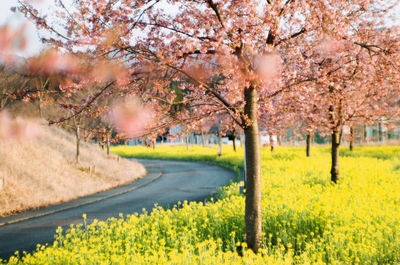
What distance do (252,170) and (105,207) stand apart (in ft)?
28.4

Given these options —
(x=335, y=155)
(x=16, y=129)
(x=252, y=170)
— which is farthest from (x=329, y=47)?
(x=16, y=129)

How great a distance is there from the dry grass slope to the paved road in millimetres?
1042

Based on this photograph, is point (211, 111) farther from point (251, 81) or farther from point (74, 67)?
point (74, 67)

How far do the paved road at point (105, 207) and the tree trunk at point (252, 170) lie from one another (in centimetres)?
554

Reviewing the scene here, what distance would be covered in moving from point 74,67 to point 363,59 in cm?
628

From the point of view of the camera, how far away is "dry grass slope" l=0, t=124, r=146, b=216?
13117mm

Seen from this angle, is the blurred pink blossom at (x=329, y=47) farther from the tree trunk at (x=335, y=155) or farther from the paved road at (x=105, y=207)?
the paved road at (x=105, y=207)

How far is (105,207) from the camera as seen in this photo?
1292 cm

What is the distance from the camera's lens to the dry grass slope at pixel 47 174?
1312cm

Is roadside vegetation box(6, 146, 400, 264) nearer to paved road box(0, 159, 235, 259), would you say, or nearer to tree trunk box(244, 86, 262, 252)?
tree trunk box(244, 86, 262, 252)

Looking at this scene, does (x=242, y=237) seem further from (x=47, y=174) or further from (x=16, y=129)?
(x=16, y=129)

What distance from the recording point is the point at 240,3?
5.34m

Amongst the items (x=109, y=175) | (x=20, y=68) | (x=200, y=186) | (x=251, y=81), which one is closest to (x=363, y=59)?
(x=251, y=81)

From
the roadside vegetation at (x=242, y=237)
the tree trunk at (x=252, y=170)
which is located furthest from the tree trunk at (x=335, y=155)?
the tree trunk at (x=252, y=170)
